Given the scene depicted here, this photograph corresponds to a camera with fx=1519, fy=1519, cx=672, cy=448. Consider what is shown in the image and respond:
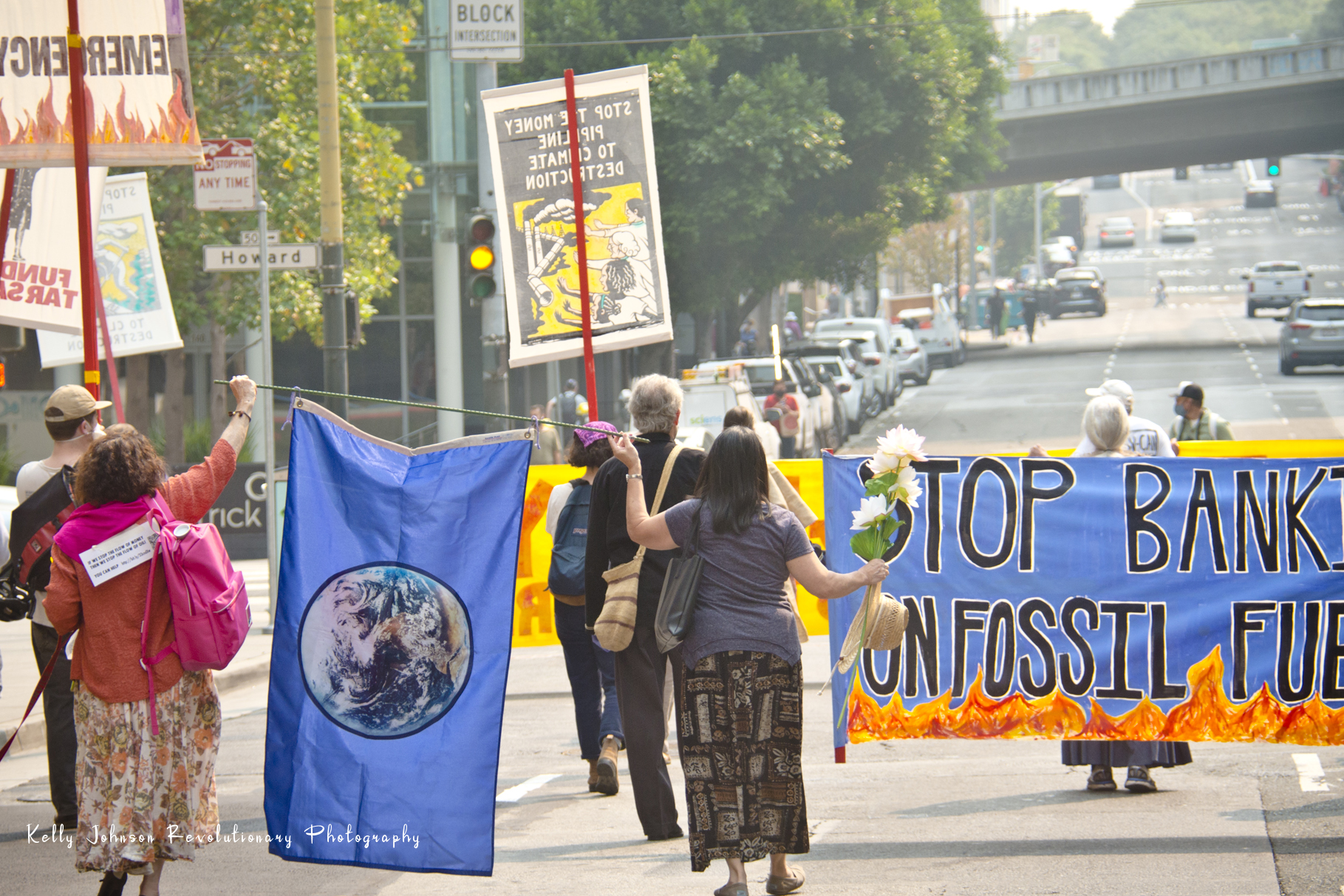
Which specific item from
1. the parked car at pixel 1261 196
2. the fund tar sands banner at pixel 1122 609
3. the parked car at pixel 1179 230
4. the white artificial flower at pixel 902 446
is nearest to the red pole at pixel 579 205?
the fund tar sands banner at pixel 1122 609

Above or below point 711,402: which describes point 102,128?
above

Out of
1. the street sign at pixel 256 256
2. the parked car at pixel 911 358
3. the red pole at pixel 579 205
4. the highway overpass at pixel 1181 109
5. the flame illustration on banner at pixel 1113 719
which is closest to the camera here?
the flame illustration on banner at pixel 1113 719

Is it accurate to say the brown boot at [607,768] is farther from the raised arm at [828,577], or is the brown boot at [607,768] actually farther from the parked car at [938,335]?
the parked car at [938,335]

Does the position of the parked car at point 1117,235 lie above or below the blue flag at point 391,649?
above

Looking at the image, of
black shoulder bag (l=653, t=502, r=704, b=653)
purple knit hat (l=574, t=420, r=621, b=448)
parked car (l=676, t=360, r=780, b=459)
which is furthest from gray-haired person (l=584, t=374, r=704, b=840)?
parked car (l=676, t=360, r=780, b=459)

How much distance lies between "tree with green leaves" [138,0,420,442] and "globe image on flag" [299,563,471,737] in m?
15.1

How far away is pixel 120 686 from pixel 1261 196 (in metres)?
114

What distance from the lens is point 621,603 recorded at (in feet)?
19.4

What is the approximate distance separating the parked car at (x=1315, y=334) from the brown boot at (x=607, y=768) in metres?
33.9

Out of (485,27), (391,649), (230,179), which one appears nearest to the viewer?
(391,649)

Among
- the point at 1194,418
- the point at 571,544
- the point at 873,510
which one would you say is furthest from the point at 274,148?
the point at 873,510

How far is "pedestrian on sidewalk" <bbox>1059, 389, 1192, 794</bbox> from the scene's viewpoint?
6.86m

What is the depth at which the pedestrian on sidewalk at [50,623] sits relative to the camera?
6.21 m

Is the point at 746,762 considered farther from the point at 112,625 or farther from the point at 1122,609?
the point at 1122,609
